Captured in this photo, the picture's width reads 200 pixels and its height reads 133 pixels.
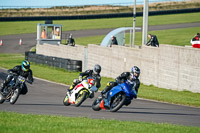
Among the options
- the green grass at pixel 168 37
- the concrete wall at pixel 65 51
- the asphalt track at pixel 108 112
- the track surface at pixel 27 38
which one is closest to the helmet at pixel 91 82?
the asphalt track at pixel 108 112

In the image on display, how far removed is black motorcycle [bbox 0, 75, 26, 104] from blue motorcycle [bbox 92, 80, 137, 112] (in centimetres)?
306

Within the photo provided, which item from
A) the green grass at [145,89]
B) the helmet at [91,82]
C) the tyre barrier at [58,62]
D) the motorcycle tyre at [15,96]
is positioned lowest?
the green grass at [145,89]

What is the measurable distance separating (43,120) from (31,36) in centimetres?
4826

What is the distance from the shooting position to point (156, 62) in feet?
81.3

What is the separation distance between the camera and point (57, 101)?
1769cm

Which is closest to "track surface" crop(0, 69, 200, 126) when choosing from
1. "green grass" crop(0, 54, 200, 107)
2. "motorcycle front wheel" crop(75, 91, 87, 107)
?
"motorcycle front wheel" crop(75, 91, 87, 107)

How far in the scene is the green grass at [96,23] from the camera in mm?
63719

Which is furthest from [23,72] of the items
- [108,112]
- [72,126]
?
[72,126]

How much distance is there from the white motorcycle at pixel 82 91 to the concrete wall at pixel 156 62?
770 cm

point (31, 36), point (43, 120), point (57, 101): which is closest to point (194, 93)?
point (57, 101)

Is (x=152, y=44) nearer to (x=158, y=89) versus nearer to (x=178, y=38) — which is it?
(x=158, y=89)

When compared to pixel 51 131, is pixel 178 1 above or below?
above

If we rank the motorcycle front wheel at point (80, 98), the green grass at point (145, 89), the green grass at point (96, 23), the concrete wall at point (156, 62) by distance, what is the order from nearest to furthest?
the motorcycle front wheel at point (80, 98), the green grass at point (145, 89), the concrete wall at point (156, 62), the green grass at point (96, 23)

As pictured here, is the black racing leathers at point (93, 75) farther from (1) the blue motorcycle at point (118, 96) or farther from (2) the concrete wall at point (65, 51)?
(2) the concrete wall at point (65, 51)
